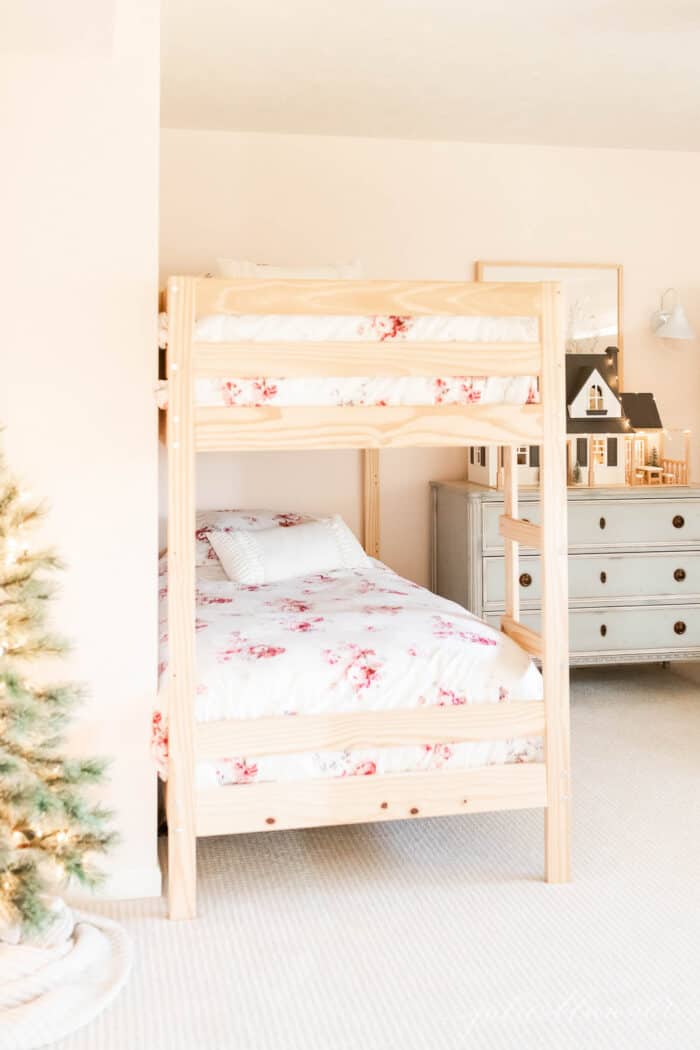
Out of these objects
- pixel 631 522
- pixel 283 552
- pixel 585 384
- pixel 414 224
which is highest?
pixel 414 224

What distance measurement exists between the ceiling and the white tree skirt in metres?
2.63

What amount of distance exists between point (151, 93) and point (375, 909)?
205 cm

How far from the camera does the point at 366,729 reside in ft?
8.64

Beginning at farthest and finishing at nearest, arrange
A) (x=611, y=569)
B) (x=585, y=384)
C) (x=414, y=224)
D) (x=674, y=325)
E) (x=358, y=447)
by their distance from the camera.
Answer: (x=674, y=325) < (x=414, y=224) < (x=585, y=384) < (x=611, y=569) < (x=358, y=447)

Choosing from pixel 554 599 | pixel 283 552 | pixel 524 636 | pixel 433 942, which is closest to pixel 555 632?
pixel 554 599

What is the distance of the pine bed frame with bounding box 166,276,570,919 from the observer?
8.23 feet

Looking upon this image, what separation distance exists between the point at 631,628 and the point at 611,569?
0.27m

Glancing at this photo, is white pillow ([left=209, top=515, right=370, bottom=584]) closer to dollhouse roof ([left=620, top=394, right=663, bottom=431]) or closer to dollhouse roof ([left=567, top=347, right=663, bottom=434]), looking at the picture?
dollhouse roof ([left=567, top=347, right=663, bottom=434])

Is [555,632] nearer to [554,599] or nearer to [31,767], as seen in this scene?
[554,599]

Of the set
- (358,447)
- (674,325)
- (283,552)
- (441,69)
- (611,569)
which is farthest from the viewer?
(674,325)

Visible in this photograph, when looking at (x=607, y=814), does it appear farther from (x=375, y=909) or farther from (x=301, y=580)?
(x=301, y=580)

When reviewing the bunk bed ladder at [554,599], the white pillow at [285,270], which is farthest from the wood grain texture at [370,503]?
the bunk bed ladder at [554,599]

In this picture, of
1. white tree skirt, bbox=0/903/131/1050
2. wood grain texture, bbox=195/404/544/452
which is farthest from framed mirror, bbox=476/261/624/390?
white tree skirt, bbox=0/903/131/1050

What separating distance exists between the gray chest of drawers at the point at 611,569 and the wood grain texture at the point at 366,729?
1.68 metres
